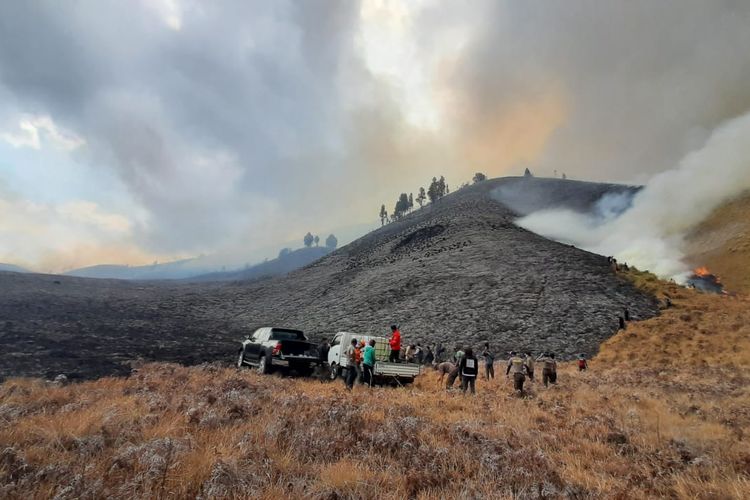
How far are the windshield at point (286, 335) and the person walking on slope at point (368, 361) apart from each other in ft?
15.3

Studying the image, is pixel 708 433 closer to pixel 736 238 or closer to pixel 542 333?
pixel 542 333

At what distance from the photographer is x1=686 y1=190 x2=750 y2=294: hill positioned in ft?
175

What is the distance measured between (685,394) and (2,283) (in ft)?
245

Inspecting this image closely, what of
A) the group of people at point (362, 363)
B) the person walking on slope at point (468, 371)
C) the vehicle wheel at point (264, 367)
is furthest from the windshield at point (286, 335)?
the person walking on slope at point (468, 371)

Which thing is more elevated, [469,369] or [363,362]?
[469,369]

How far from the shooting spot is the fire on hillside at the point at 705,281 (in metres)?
50.0

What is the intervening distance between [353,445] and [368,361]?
8.30m

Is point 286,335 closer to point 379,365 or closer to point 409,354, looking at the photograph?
point 379,365

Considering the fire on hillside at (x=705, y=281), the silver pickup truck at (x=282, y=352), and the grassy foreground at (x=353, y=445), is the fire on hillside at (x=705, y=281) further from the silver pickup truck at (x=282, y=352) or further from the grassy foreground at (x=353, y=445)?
the silver pickup truck at (x=282, y=352)

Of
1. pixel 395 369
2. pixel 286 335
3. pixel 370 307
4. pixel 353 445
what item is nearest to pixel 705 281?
pixel 370 307

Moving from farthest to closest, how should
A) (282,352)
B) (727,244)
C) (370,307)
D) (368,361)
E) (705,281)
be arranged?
1. (727,244)
2. (705,281)
3. (370,307)
4. (282,352)
5. (368,361)

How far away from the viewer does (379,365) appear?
52.4 ft

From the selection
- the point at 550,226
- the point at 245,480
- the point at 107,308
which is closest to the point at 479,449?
the point at 245,480

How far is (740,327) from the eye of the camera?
28.4 meters
